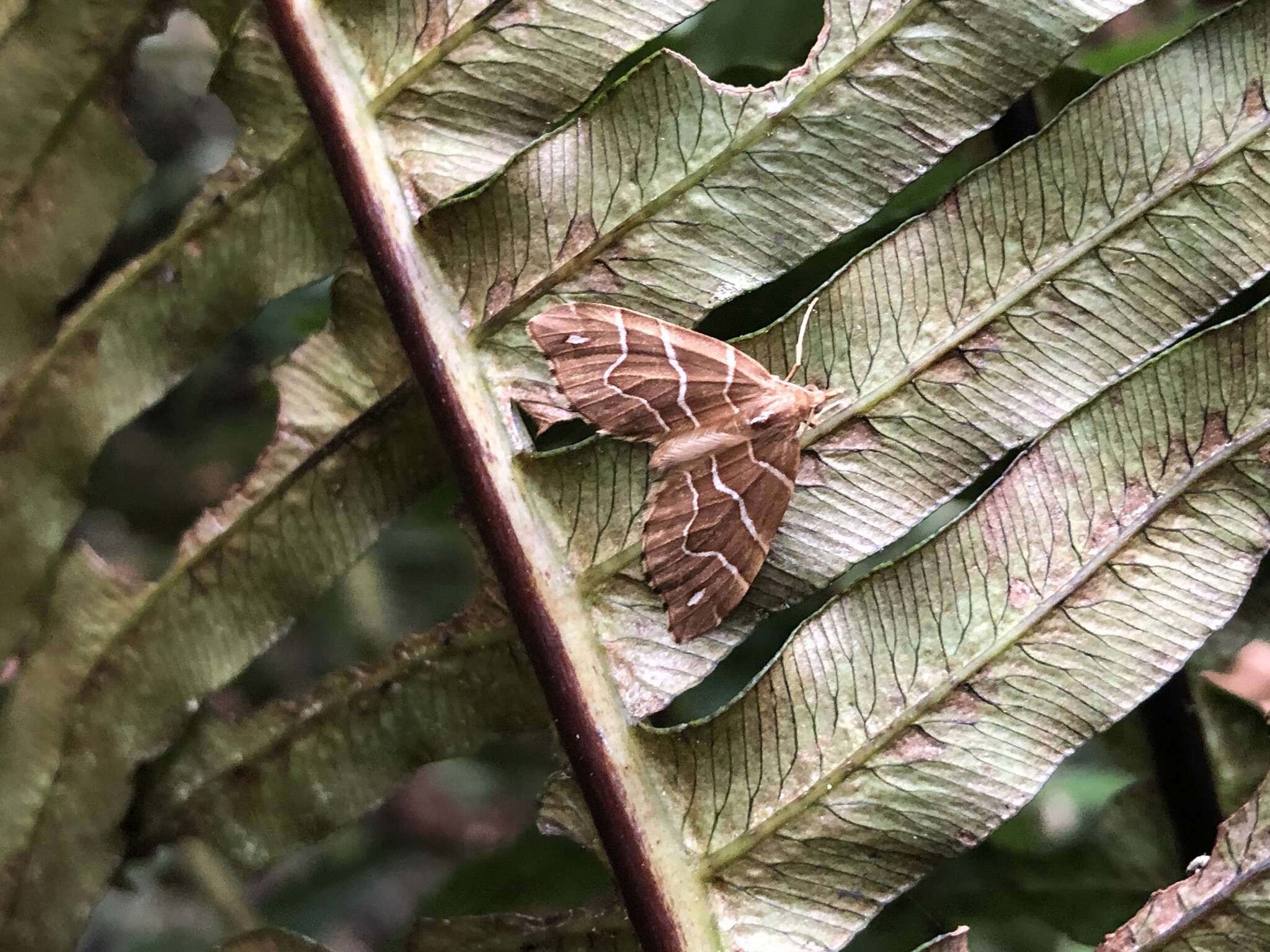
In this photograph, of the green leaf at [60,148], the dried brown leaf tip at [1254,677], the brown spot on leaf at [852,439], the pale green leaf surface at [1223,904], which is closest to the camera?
the pale green leaf surface at [1223,904]

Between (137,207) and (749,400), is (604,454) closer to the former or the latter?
(749,400)

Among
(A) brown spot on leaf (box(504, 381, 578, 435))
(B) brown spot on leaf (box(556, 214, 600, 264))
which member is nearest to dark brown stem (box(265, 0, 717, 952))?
(A) brown spot on leaf (box(504, 381, 578, 435))

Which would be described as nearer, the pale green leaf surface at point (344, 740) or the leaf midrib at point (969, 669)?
the leaf midrib at point (969, 669)

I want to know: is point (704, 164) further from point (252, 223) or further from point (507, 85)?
point (252, 223)

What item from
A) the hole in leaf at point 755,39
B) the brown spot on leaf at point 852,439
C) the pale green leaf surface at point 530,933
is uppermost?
the hole in leaf at point 755,39

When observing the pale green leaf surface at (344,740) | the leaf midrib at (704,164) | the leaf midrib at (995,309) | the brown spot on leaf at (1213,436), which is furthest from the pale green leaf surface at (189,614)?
the brown spot on leaf at (1213,436)

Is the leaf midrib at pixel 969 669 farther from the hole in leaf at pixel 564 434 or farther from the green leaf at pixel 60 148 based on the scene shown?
the green leaf at pixel 60 148
